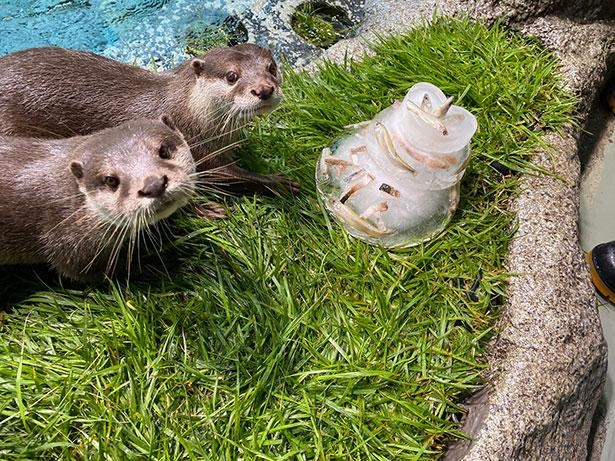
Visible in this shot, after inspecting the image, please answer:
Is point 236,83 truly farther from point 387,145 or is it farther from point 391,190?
point 391,190

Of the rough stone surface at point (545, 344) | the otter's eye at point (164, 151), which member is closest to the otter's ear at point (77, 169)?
the otter's eye at point (164, 151)

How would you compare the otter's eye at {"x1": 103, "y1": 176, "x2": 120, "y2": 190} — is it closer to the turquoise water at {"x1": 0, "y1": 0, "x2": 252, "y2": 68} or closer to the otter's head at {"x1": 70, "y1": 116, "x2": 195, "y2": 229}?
the otter's head at {"x1": 70, "y1": 116, "x2": 195, "y2": 229}

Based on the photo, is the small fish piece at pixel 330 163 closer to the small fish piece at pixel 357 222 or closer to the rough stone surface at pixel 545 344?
the small fish piece at pixel 357 222

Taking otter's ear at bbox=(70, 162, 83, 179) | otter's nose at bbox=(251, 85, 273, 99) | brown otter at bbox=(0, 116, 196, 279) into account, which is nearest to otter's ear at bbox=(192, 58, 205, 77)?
otter's nose at bbox=(251, 85, 273, 99)

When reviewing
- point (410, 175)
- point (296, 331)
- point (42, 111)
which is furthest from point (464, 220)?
point (42, 111)

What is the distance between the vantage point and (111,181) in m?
2.18

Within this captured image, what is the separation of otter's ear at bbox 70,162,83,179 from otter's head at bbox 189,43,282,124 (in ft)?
2.60

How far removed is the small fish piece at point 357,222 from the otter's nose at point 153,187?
1005 mm

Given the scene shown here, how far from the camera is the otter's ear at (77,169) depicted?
2204 mm

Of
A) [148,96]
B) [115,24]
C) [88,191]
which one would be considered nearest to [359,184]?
[148,96]

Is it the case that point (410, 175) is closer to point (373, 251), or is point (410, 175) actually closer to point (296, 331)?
point (373, 251)

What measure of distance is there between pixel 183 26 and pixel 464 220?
7.84ft

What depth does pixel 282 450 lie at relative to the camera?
7.21ft

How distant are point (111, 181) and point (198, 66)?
0.87 meters
